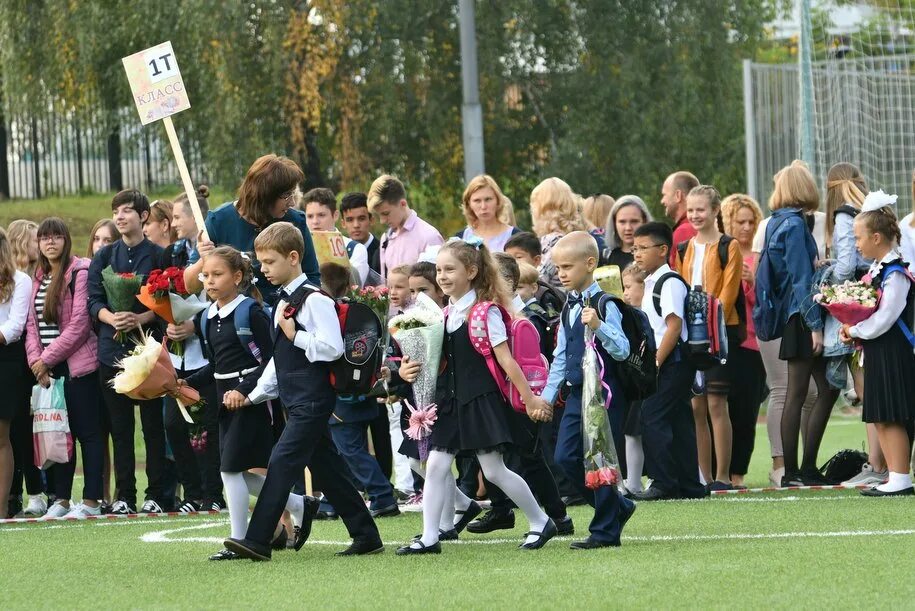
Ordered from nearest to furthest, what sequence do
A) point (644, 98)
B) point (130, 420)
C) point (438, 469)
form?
1. point (438, 469)
2. point (130, 420)
3. point (644, 98)

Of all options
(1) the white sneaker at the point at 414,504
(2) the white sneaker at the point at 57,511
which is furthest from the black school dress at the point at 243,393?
(2) the white sneaker at the point at 57,511

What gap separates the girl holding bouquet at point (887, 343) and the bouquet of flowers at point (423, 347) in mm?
3320

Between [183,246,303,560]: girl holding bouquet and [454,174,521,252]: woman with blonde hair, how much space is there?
355cm

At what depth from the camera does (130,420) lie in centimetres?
1139

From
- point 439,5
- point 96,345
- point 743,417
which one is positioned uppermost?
point 439,5

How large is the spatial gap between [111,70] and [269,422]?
16762mm

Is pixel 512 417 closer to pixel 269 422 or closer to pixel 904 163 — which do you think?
pixel 269 422

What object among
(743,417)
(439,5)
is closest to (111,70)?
(439,5)

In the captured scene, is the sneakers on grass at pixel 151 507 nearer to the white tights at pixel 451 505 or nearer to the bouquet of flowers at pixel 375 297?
the bouquet of flowers at pixel 375 297

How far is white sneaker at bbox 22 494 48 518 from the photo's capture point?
38.7 feet

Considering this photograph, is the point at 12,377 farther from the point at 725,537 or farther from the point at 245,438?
the point at 725,537

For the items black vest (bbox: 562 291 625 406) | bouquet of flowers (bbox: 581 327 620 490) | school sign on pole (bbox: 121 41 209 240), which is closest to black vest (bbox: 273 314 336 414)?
bouquet of flowers (bbox: 581 327 620 490)

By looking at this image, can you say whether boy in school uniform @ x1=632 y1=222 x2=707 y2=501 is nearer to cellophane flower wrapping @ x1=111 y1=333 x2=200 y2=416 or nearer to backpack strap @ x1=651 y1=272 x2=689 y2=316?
backpack strap @ x1=651 y1=272 x2=689 y2=316

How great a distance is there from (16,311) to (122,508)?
1545 mm
